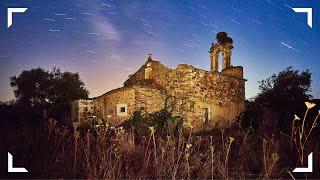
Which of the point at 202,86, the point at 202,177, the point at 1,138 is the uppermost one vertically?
the point at 202,86

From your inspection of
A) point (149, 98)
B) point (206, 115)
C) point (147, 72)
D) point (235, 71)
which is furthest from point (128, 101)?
point (235, 71)

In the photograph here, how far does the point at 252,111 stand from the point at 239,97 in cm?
629

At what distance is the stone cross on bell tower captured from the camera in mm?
21031

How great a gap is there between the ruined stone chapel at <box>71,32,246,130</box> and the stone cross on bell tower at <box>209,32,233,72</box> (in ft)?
4.18

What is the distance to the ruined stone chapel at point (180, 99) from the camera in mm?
18047

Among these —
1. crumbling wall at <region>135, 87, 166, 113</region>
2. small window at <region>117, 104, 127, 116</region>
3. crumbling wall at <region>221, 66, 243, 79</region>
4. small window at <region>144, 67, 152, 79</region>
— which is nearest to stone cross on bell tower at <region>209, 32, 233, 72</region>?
crumbling wall at <region>221, 66, 243, 79</region>

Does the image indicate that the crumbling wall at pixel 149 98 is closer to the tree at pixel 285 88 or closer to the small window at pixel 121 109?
the small window at pixel 121 109

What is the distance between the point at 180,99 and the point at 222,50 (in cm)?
458

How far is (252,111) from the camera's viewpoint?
14320 millimetres

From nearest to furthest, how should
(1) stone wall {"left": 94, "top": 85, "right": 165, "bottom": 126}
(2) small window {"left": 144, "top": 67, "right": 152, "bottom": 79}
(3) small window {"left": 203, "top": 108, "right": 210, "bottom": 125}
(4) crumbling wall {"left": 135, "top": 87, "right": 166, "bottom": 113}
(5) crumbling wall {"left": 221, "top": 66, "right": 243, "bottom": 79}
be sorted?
(1) stone wall {"left": 94, "top": 85, "right": 165, "bottom": 126} < (4) crumbling wall {"left": 135, "top": 87, "right": 166, "bottom": 113} < (3) small window {"left": 203, "top": 108, "right": 210, "bottom": 125} < (5) crumbling wall {"left": 221, "top": 66, "right": 243, "bottom": 79} < (2) small window {"left": 144, "top": 67, "right": 152, "bottom": 79}

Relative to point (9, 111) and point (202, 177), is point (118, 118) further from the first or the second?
point (202, 177)

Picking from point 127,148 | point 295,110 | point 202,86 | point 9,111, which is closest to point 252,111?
point 295,110

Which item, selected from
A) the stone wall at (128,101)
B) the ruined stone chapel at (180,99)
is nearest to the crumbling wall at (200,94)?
the ruined stone chapel at (180,99)

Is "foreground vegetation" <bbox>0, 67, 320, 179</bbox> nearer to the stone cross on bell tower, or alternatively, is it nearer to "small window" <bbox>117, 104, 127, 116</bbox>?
"small window" <bbox>117, 104, 127, 116</bbox>
